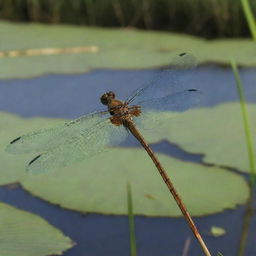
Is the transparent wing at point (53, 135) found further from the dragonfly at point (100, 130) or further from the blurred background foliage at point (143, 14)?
the blurred background foliage at point (143, 14)

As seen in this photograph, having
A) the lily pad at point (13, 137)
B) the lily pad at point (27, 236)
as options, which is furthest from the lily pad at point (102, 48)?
the lily pad at point (27, 236)

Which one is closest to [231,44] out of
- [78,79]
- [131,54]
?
[131,54]

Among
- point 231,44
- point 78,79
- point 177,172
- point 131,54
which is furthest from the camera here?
point 231,44

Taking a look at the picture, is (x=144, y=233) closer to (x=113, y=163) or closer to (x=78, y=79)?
(x=113, y=163)

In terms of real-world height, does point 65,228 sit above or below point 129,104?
below

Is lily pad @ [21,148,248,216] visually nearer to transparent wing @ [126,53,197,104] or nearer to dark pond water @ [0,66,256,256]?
dark pond water @ [0,66,256,256]

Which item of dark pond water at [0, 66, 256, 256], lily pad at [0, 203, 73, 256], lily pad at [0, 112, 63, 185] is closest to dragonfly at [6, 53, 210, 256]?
dark pond water at [0, 66, 256, 256]

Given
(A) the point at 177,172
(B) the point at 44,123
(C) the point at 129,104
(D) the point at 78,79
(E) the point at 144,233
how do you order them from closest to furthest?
(C) the point at 129,104 < (E) the point at 144,233 < (A) the point at 177,172 < (B) the point at 44,123 < (D) the point at 78,79

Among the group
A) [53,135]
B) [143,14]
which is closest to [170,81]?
[53,135]
